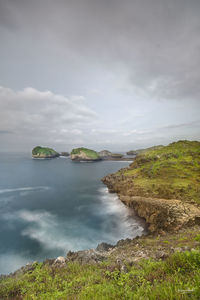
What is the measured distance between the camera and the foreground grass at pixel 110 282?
4.27m

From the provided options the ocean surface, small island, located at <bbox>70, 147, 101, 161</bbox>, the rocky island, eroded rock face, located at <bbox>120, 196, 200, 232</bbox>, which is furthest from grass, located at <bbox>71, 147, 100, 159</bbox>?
eroded rock face, located at <bbox>120, 196, 200, 232</bbox>

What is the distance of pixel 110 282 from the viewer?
5625 millimetres

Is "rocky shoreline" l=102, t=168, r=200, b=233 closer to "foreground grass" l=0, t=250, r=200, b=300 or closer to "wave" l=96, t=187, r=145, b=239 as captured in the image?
"wave" l=96, t=187, r=145, b=239

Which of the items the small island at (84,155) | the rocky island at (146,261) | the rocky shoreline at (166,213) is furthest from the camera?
the small island at (84,155)

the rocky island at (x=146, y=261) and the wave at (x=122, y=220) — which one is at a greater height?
the rocky island at (x=146, y=261)

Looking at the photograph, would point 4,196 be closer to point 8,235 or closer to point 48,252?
point 8,235

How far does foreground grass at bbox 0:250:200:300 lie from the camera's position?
4267 mm

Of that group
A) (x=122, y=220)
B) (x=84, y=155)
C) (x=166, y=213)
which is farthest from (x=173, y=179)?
(x=84, y=155)

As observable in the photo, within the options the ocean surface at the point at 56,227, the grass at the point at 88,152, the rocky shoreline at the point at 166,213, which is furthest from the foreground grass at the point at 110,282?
the grass at the point at 88,152

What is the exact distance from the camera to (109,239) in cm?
1741

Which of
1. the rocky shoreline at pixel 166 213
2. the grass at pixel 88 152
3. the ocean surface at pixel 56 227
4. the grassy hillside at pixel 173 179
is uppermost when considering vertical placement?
the grass at pixel 88 152

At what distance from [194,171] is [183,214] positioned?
20.4 metres

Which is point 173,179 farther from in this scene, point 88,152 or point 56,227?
point 88,152

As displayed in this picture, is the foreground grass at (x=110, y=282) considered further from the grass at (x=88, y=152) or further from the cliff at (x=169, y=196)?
the grass at (x=88, y=152)
